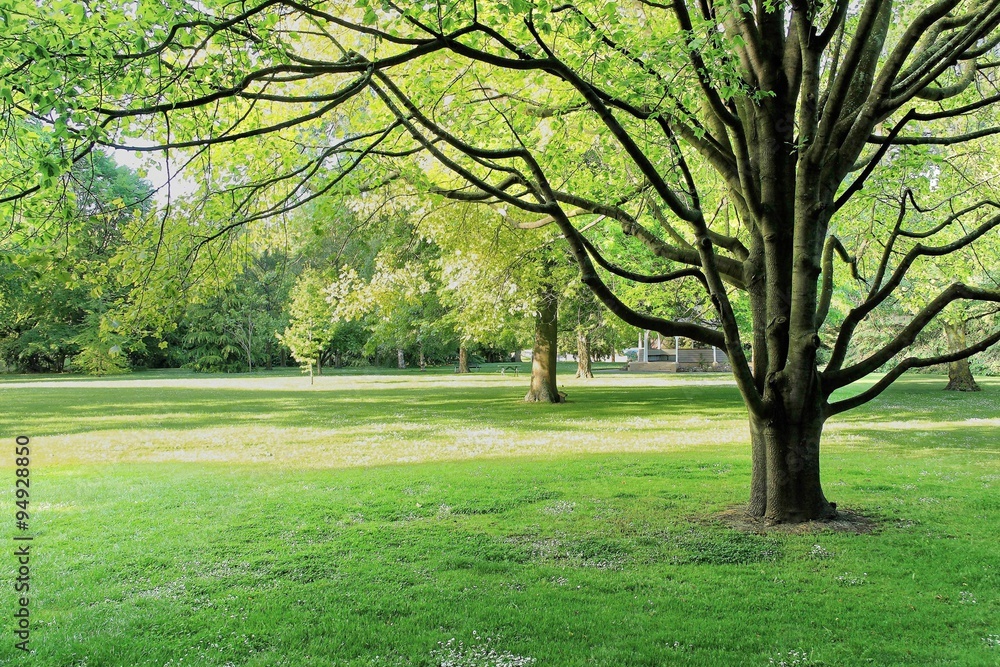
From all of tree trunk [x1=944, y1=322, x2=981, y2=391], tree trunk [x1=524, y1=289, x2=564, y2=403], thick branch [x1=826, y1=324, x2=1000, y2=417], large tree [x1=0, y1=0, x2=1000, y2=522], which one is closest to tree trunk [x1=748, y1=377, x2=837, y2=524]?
large tree [x1=0, y1=0, x2=1000, y2=522]

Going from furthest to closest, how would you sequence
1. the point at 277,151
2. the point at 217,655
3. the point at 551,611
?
the point at 277,151 < the point at 551,611 < the point at 217,655

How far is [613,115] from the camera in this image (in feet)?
27.2

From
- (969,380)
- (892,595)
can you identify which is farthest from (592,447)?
(969,380)

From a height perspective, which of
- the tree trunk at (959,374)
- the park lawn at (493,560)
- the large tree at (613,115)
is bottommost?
the park lawn at (493,560)

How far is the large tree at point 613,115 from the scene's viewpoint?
5.68m

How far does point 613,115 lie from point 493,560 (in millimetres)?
5354

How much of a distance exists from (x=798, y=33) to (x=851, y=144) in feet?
4.77

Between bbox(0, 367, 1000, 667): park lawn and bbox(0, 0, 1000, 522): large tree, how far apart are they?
1.96 metres

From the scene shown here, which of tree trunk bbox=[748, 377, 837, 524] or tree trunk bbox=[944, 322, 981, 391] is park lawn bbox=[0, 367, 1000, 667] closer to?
tree trunk bbox=[748, 377, 837, 524]

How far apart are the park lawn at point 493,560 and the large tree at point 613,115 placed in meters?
1.96

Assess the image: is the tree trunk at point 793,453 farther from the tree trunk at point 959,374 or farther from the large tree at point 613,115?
the tree trunk at point 959,374

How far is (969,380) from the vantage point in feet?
113

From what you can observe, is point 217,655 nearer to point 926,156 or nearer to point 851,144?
point 851,144

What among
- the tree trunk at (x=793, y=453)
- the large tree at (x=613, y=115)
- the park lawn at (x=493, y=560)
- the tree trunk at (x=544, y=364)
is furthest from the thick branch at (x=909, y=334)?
the tree trunk at (x=544, y=364)
